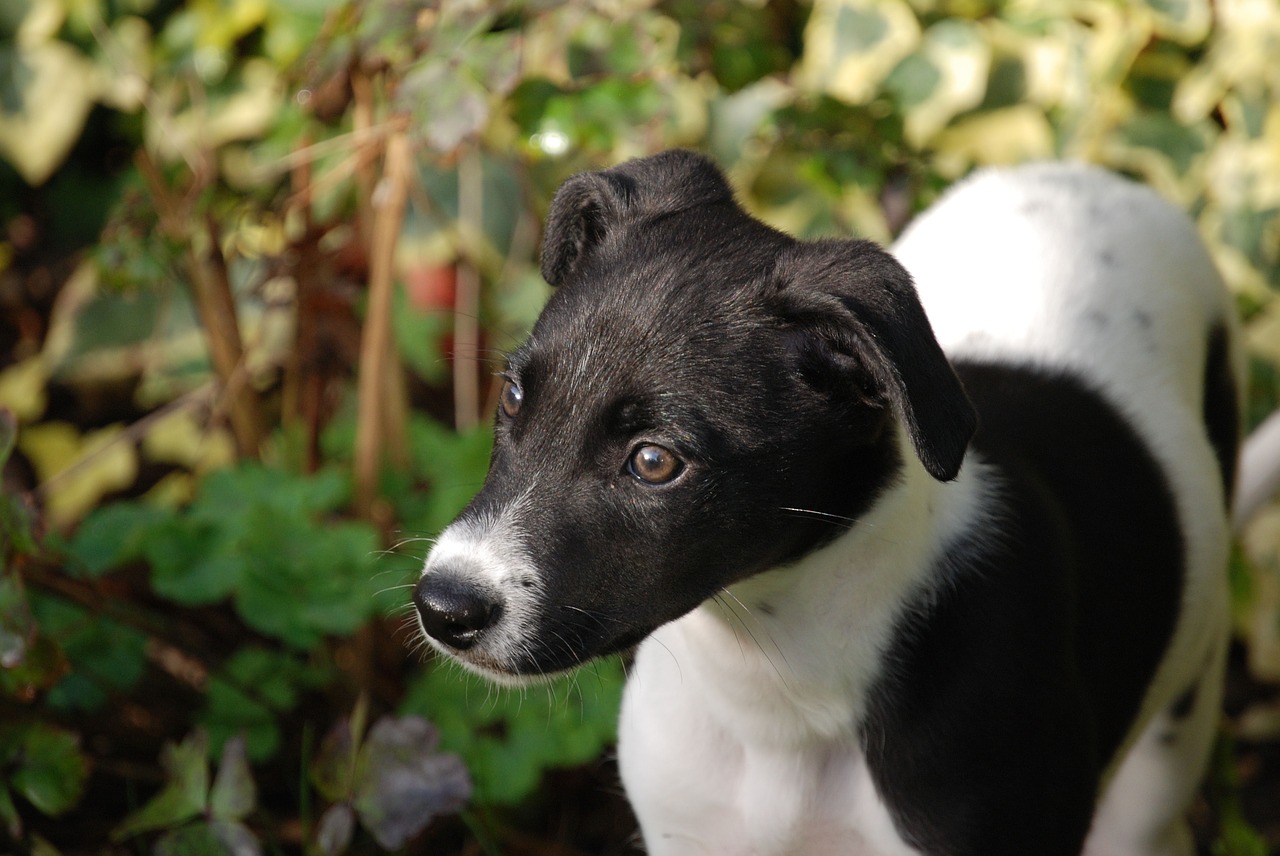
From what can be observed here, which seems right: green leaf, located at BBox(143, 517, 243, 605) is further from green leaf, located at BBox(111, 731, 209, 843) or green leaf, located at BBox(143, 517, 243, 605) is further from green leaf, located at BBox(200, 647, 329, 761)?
green leaf, located at BBox(111, 731, 209, 843)

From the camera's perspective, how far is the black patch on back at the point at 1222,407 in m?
2.86

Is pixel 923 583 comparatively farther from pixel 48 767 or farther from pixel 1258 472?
pixel 48 767

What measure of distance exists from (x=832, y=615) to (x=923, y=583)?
15 cm

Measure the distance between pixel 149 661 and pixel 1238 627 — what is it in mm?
2876

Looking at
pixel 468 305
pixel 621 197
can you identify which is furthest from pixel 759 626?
pixel 468 305

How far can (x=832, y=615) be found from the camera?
198cm

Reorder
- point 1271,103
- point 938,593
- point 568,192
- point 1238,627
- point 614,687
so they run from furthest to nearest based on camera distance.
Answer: point 1238,627 → point 1271,103 → point 614,687 → point 568,192 → point 938,593

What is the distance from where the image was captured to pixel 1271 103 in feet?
11.4

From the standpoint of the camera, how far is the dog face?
71.2 inches

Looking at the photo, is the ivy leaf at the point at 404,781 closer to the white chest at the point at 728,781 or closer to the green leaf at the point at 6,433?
the white chest at the point at 728,781

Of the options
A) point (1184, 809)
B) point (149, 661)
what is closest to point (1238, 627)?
point (1184, 809)

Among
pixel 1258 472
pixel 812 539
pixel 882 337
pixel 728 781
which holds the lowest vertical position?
pixel 1258 472

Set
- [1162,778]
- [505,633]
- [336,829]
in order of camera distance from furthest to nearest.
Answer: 1. [1162,778]
2. [336,829]
3. [505,633]

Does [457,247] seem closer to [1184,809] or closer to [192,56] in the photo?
[192,56]
